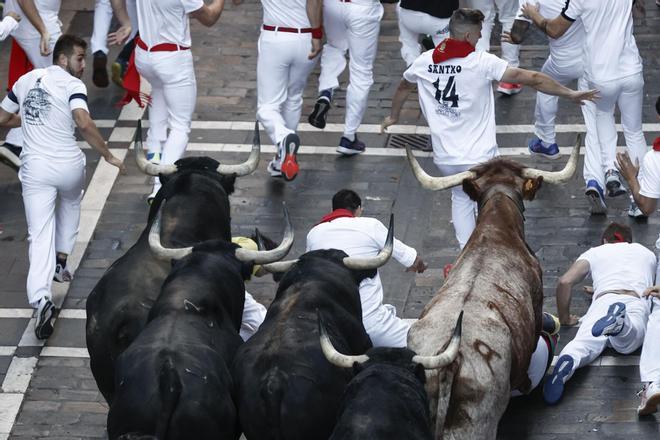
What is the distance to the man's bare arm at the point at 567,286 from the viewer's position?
37.7 feet

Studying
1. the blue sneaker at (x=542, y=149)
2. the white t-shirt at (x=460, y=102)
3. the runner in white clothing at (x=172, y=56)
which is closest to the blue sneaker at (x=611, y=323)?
the white t-shirt at (x=460, y=102)

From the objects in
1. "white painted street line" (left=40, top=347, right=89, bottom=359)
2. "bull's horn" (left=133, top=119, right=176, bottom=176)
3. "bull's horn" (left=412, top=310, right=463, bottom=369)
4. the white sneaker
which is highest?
"bull's horn" (left=412, top=310, right=463, bottom=369)

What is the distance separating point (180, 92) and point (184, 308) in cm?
496

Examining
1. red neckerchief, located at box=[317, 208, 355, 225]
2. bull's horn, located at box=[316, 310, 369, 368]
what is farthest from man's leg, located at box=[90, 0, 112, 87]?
bull's horn, located at box=[316, 310, 369, 368]

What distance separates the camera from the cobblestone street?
1097cm

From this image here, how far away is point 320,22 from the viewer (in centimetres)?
1407

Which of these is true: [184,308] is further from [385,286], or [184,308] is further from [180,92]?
[180,92]

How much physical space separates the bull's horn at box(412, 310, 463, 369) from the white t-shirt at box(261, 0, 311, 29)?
20.6 feet

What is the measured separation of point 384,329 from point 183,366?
2.51 meters

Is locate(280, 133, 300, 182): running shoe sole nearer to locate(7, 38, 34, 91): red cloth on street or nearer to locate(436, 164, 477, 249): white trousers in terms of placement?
locate(436, 164, 477, 249): white trousers

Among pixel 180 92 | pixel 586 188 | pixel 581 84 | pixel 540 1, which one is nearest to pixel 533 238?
pixel 586 188

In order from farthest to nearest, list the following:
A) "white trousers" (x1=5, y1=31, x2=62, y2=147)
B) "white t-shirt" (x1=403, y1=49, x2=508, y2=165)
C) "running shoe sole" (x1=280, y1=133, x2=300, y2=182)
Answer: "white trousers" (x1=5, y1=31, x2=62, y2=147) → "running shoe sole" (x1=280, y1=133, x2=300, y2=182) → "white t-shirt" (x1=403, y1=49, x2=508, y2=165)

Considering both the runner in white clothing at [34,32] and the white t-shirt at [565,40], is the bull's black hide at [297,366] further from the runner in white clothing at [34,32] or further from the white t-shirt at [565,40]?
the runner in white clothing at [34,32]

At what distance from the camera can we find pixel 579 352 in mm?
11031
